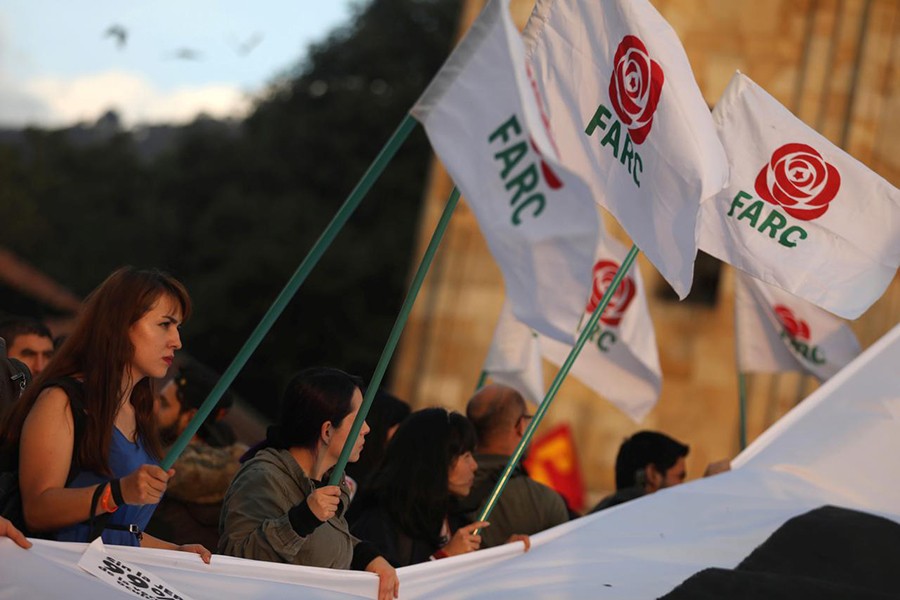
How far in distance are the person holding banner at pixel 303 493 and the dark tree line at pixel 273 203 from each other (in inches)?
886

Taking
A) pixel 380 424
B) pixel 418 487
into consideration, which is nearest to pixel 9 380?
pixel 418 487

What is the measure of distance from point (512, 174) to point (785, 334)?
4.73 meters

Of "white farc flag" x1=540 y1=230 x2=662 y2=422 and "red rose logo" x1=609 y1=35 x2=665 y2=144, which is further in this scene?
"white farc flag" x1=540 y1=230 x2=662 y2=422

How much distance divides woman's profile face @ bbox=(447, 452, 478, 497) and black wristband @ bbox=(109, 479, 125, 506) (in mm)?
1654

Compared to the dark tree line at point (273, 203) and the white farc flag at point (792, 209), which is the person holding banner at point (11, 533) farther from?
the dark tree line at point (273, 203)

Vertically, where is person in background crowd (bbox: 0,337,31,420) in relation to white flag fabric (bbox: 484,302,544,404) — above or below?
below

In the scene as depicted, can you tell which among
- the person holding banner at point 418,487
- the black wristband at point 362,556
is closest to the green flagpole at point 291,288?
the black wristband at point 362,556

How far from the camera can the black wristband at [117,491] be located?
12.7 ft

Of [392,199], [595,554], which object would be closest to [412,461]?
[595,554]

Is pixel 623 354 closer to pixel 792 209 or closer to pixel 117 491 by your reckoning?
pixel 792 209

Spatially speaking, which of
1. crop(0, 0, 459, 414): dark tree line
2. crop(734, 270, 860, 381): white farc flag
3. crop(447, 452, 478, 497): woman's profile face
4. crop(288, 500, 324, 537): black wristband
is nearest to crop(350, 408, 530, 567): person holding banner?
crop(447, 452, 478, 497): woman's profile face

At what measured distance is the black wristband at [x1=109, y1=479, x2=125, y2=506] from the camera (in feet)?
12.7

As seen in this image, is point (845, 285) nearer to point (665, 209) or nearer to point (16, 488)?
point (665, 209)

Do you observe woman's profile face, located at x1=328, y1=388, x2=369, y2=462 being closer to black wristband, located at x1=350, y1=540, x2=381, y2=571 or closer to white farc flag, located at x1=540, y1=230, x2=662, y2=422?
black wristband, located at x1=350, y1=540, x2=381, y2=571
